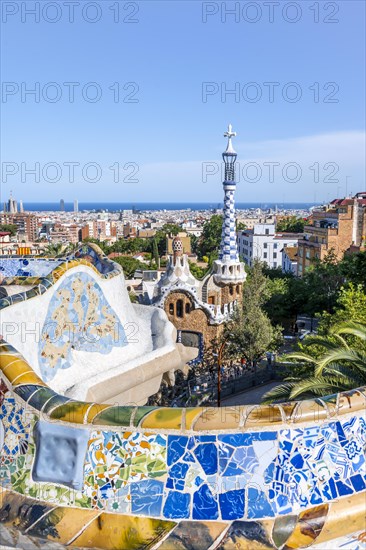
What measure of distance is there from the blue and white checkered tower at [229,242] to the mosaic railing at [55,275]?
308 inches

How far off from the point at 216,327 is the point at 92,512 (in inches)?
511

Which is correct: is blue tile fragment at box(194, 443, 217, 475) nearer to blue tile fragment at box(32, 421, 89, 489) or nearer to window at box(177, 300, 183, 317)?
blue tile fragment at box(32, 421, 89, 489)

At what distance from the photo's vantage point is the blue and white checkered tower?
17.8m

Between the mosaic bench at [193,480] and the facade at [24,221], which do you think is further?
the facade at [24,221]

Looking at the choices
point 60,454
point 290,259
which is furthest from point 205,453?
point 290,259

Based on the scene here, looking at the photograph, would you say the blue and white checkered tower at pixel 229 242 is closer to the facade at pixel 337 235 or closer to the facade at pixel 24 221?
the facade at pixel 337 235

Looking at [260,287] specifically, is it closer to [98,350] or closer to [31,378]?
[98,350]

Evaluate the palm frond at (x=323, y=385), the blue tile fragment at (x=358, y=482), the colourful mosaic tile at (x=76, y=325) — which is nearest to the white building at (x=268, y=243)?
the colourful mosaic tile at (x=76, y=325)

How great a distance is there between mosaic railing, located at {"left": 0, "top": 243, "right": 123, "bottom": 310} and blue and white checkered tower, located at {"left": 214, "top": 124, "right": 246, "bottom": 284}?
782 cm

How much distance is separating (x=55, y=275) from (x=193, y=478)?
3.97 meters

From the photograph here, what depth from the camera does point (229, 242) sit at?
1814cm

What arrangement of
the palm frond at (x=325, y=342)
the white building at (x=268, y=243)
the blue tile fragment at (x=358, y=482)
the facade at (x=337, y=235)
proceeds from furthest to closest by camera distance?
the white building at (x=268, y=243) < the facade at (x=337, y=235) < the palm frond at (x=325, y=342) < the blue tile fragment at (x=358, y=482)

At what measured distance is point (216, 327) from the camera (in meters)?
16.6

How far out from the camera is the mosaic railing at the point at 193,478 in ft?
12.0
